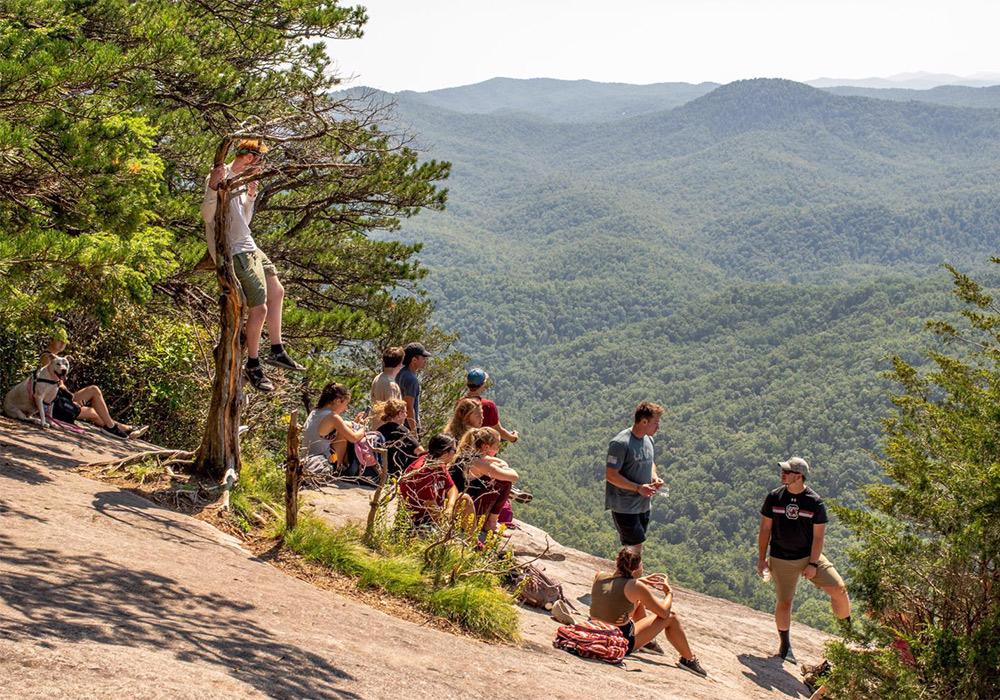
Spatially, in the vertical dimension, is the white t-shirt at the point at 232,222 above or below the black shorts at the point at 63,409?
above

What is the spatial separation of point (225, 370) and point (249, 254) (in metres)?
0.89

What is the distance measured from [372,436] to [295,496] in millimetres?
1356

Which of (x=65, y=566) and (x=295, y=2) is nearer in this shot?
(x=65, y=566)

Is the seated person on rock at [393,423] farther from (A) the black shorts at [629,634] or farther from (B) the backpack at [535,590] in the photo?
(A) the black shorts at [629,634]

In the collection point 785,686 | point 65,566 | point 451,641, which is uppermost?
point 65,566

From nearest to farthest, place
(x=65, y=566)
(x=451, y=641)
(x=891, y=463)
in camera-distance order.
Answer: (x=65, y=566) < (x=451, y=641) < (x=891, y=463)

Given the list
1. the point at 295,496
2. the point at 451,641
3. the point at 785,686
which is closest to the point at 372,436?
the point at 295,496

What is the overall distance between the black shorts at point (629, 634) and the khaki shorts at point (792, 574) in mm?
1830

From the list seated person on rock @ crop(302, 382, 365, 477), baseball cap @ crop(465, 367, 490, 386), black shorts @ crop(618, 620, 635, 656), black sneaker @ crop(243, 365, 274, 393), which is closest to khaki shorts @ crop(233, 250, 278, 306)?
black sneaker @ crop(243, 365, 274, 393)

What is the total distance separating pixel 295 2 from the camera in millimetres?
11539

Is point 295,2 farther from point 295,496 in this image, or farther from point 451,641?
point 451,641

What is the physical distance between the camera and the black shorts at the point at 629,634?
6269mm

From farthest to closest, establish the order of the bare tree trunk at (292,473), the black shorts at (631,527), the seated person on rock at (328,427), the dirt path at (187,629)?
the seated person on rock at (328,427) → the black shorts at (631,527) → the bare tree trunk at (292,473) → the dirt path at (187,629)

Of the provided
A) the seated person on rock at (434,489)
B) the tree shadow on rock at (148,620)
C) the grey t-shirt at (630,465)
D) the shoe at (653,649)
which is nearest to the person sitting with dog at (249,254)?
the seated person on rock at (434,489)
